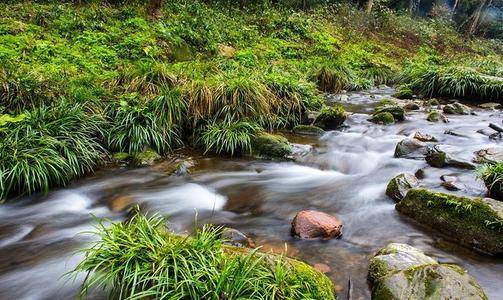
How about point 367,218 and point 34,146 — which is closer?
point 367,218

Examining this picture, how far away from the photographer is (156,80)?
846 cm

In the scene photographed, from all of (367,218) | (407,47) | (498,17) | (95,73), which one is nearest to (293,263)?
(367,218)

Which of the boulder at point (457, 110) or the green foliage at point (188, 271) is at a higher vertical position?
the boulder at point (457, 110)

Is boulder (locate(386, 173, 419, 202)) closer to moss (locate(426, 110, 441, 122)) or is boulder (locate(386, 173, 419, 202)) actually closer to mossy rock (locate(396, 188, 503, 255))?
mossy rock (locate(396, 188, 503, 255))

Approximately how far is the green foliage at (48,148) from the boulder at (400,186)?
4.58m

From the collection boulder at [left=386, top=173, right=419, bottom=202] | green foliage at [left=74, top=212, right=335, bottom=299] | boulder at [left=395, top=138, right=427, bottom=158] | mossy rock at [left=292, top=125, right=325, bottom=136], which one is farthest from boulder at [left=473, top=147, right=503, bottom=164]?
green foliage at [left=74, top=212, right=335, bottom=299]

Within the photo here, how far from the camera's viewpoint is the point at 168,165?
679 cm

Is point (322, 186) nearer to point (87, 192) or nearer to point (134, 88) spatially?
point (87, 192)

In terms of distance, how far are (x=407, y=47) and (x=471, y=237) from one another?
70.2 ft

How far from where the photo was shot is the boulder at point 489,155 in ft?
20.6

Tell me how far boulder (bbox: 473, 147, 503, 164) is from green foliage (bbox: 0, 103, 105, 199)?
6.25 meters

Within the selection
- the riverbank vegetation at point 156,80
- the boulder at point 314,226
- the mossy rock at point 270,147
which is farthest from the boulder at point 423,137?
the boulder at point 314,226

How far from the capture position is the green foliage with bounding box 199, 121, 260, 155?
287 inches

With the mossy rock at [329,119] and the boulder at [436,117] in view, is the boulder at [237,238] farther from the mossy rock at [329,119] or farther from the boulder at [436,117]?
the boulder at [436,117]
